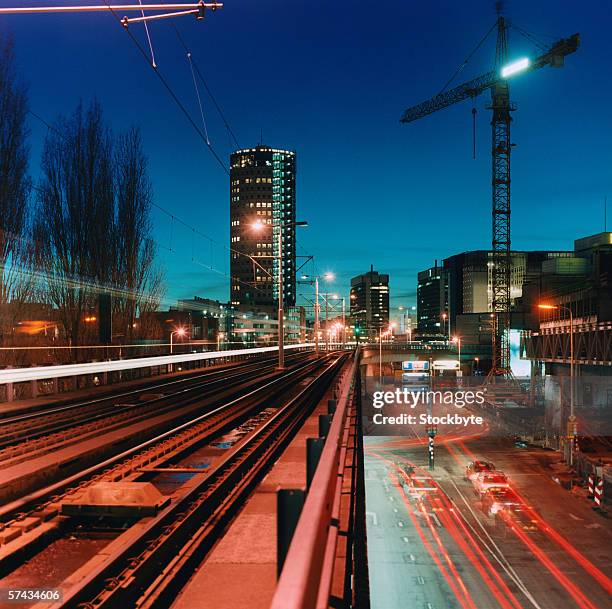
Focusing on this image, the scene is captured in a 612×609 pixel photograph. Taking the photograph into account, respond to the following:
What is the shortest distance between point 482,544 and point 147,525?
28861mm

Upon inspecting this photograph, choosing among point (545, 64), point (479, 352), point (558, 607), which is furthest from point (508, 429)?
point (545, 64)

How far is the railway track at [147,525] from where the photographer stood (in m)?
5.00

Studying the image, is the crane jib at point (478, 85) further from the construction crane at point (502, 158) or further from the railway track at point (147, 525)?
the railway track at point (147, 525)

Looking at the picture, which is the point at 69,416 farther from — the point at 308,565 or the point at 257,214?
the point at 257,214

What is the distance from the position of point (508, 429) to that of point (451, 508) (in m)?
23.0

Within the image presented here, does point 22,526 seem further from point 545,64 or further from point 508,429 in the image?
point 545,64

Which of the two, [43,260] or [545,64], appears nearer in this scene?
[43,260]

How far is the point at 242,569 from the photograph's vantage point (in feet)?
16.5

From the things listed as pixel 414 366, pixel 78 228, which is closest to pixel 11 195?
pixel 78 228

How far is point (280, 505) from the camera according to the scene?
285cm

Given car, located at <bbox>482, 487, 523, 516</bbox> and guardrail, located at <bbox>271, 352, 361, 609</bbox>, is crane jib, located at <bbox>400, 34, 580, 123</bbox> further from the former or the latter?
guardrail, located at <bbox>271, 352, 361, 609</bbox>

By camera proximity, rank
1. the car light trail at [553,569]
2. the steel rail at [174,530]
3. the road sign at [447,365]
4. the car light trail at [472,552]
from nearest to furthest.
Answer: the steel rail at [174,530], the car light trail at [553,569], the car light trail at [472,552], the road sign at [447,365]

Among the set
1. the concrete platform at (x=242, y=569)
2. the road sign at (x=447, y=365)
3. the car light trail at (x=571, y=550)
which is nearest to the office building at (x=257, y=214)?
the road sign at (x=447, y=365)

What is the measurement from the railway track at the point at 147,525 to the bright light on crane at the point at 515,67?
93.7 m
